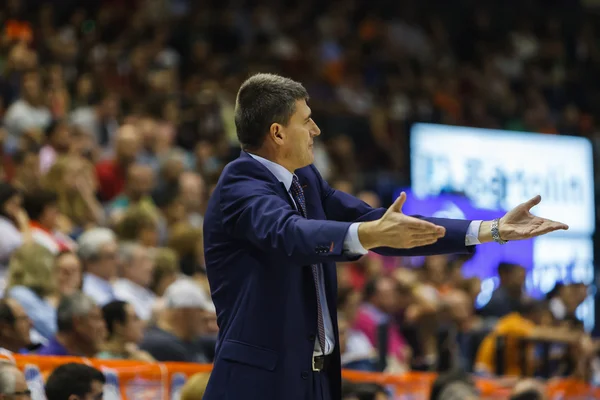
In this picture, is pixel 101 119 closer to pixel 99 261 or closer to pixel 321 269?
pixel 99 261

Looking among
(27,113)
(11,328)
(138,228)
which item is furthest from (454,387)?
(27,113)

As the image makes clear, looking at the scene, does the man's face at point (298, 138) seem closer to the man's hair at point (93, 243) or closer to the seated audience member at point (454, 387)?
the seated audience member at point (454, 387)

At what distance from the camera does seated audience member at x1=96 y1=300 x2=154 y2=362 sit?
5.59 metres

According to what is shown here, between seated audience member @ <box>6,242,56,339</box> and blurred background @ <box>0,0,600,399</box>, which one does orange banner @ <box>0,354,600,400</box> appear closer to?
blurred background @ <box>0,0,600,399</box>

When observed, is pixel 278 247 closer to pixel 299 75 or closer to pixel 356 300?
pixel 356 300

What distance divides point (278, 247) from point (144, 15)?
34.4ft

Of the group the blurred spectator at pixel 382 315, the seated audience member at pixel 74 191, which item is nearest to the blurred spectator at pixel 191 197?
the seated audience member at pixel 74 191

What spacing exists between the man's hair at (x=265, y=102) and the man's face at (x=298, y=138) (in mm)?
22

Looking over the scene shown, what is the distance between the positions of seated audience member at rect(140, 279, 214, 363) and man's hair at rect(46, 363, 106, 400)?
5.85ft

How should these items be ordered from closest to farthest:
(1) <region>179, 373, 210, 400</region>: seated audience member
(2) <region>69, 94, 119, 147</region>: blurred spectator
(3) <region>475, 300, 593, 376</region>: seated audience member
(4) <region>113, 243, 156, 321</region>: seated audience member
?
1. (1) <region>179, 373, 210, 400</region>: seated audience member
2. (4) <region>113, 243, 156, 321</region>: seated audience member
3. (3) <region>475, 300, 593, 376</region>: seated audience member
4. (2) <region>69, 94, 119, 147</region>: blurred spectator

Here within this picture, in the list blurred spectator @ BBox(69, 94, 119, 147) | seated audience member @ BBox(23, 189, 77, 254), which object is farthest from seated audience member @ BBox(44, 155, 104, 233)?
blurred spectator @ BBox(69, 94, 119, 147)

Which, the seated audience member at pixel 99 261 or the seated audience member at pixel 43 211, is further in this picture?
the seated audience member at pixel 43 211

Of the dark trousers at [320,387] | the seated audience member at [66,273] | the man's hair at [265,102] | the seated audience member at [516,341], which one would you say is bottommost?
the dark trousers at [320,387]

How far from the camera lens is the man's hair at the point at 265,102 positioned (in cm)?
297
